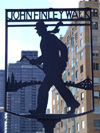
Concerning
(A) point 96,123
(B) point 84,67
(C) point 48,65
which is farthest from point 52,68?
(B) point 84,67

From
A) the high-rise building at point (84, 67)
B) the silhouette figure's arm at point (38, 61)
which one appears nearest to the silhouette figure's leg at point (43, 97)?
the silhouette figure's arm at point (38, 61)

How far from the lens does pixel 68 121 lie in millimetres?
80125

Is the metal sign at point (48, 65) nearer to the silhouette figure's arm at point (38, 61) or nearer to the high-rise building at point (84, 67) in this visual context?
the silhouette figure's arm at point (38, 61)

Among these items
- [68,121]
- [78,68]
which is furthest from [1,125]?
[78,68]

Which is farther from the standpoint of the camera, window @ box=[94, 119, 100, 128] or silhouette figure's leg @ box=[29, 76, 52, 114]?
window @ box=[94, 119, 100, 128]

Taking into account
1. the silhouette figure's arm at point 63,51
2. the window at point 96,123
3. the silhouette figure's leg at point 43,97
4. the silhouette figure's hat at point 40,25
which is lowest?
the window at point 96,123

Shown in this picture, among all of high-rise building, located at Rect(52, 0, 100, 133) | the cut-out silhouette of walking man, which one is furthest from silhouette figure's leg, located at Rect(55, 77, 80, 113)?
high-rise building, located at Rect(52, 0, 100, 133)

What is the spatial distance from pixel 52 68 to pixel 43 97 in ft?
2.56

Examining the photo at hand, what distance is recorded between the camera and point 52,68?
10758 millimetres

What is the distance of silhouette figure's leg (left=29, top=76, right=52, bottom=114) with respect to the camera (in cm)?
1051

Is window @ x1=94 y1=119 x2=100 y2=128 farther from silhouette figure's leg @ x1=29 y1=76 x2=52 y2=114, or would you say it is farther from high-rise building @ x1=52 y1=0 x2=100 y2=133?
silhouette figure's leg @ x1=29 y1=76 x2=52 y2=114

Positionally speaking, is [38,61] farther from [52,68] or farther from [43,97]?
[43,97]

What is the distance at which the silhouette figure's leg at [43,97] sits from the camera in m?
10.5

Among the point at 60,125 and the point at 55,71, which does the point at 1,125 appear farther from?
the point at 55,71
